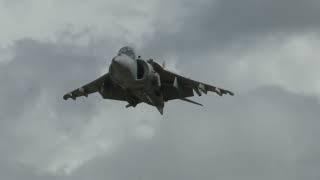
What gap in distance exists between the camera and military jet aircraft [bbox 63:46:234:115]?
261 feet

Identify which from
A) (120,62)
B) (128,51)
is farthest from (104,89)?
(120,62)

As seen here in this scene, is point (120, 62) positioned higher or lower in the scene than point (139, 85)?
higher

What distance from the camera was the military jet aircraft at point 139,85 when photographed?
79.4 m

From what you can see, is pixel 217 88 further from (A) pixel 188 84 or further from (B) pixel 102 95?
(B) pixel 102 95

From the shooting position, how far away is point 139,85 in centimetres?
8062

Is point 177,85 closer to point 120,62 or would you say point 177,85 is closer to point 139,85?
point 139,85

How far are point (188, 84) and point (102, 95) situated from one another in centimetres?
794

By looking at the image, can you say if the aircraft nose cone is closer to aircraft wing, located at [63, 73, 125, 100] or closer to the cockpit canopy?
the cockpit canopy

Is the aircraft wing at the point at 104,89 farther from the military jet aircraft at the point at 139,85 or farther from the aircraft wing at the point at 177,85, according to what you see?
the aircraft wing at the point at 177,85

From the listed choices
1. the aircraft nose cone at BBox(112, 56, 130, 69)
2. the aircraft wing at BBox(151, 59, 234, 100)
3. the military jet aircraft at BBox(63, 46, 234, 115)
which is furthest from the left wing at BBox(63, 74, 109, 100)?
the aircraft nose cone at BBox(112, 56, 130, 69)

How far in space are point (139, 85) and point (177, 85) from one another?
7616 millimetres

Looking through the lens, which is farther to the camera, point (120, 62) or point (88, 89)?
point (88, 89)

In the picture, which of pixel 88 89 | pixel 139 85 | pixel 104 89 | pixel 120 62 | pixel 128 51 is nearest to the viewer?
pixel 120 62

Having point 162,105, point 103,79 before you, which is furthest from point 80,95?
point 162,105
